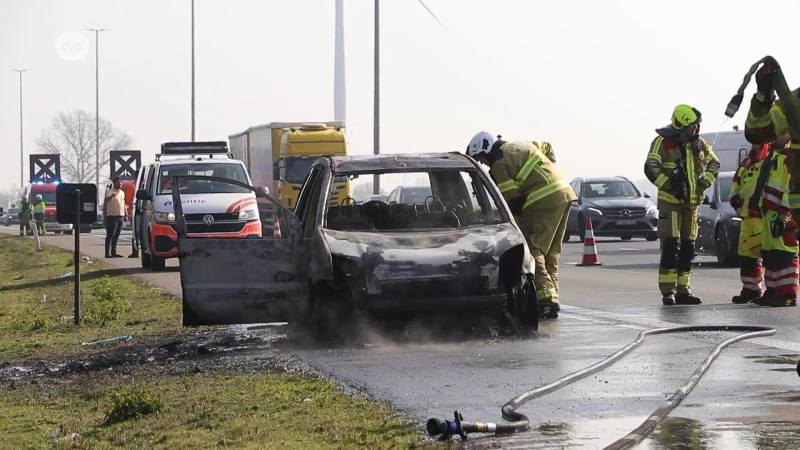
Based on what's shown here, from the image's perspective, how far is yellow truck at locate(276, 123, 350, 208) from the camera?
39.2 meters

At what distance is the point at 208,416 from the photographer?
7320 mm

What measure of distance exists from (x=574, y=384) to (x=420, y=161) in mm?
4378

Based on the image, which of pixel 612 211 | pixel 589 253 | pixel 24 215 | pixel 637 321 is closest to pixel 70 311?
pixel 637 321

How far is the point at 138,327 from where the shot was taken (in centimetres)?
1438

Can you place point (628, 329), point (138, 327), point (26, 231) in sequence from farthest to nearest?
point (26, 231) < point (138, 327) < point (628, 329)

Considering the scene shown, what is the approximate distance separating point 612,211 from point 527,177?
808 inches

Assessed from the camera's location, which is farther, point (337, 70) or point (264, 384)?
point (337, 70)

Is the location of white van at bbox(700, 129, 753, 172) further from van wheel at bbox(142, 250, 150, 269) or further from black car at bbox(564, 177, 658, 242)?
van wheel at bbox(142, 250, 150, 269)

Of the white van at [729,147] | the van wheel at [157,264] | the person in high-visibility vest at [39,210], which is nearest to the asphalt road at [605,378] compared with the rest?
the van wheel at [157,264]

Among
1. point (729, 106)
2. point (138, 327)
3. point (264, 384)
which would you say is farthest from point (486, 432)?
point (138, 327)

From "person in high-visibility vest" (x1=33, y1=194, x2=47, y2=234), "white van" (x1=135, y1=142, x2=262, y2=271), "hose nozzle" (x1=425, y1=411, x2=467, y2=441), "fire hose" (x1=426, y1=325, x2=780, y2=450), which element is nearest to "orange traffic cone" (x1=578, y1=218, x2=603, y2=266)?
"white van" (x1=135, y1=142, x2=262, y2=271)

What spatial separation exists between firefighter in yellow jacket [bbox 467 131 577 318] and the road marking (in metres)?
0.48

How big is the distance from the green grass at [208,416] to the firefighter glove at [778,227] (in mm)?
5928

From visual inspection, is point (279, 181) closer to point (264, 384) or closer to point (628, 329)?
point (628, 329)
